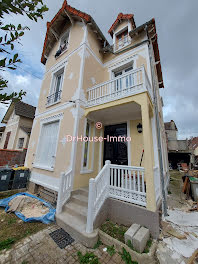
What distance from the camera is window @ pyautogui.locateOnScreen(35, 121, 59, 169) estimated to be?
→ 17.1 ft

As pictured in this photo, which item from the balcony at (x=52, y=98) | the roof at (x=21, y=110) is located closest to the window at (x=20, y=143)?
the roof at (x=21, y=110)

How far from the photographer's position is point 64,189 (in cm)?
374

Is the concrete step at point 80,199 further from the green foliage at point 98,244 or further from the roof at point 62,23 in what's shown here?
the roof at point 62,23

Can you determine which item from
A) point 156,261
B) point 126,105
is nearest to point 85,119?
point 126,105

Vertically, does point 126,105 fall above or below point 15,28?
above

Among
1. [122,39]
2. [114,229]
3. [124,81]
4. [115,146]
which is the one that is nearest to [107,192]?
[114,229]

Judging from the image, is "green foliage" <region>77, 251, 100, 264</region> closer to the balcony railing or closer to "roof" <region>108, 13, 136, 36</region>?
the balcony railing

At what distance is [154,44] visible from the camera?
6.31 metres

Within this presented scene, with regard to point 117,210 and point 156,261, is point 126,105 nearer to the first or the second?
point 117,210

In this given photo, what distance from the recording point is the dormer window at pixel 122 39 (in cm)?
625

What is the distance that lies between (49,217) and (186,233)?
3961 mm

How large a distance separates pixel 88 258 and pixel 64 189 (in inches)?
74.6

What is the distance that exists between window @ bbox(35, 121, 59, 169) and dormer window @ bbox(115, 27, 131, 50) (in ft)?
19.2

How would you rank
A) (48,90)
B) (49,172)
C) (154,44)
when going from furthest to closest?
(48,90)
(154,44)
(49,172)
